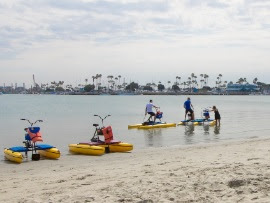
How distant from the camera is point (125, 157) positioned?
48.0 ft

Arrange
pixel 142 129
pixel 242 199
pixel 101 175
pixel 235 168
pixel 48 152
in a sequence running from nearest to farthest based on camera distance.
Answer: pixel 242 199
pixel 235 168
pixel 101 175
pixel 48 152
pixel 142 129

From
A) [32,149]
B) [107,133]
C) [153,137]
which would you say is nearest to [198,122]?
[153,137]

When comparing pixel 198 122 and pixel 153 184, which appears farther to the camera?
pixel 198 122

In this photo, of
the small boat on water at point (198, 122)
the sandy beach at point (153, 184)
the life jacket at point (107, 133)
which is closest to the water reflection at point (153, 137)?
the life jacket at point (107, 133)

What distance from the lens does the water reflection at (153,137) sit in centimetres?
1959

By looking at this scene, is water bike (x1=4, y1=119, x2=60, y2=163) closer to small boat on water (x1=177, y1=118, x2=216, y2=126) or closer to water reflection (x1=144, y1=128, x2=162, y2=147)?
water reflection (x1=144, y1=128, x2=162, y2=147)

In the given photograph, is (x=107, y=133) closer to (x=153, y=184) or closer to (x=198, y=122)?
(x=153, y=184)

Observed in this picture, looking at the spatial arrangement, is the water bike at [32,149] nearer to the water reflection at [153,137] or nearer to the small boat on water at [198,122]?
the water reflection at [153,137]

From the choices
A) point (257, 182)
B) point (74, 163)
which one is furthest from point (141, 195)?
point (74, 163)

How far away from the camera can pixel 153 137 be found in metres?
22.6

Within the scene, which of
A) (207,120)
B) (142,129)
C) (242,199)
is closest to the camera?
(242,199)

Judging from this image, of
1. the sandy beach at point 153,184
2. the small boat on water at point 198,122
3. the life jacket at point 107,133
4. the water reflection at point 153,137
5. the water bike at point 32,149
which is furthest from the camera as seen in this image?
the small boat on water at point 198,122

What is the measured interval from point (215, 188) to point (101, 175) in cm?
344

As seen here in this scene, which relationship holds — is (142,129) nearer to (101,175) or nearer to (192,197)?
(101,175)
